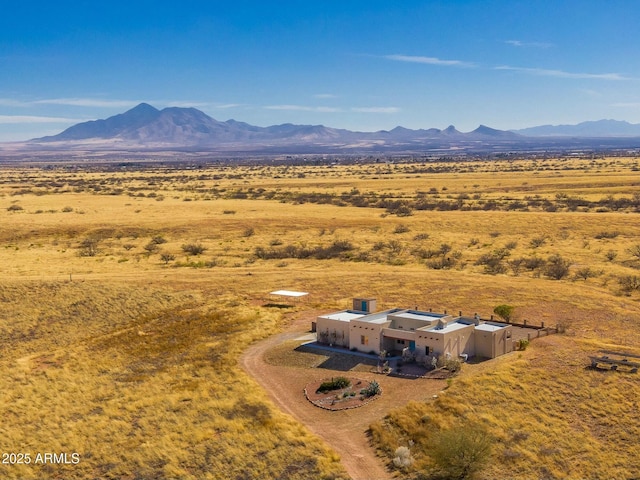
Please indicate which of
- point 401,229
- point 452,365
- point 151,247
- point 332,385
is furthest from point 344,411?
point 401,229

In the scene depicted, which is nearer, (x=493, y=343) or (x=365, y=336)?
(x=493, y=343)

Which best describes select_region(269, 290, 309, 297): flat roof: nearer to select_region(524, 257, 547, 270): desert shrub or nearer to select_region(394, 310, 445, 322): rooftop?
select_region(394, 310, 445, 322): rooftop

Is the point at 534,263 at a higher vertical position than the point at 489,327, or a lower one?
lower

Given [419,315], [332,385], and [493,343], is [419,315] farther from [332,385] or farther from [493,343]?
[332,385]

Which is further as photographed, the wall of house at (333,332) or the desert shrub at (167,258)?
the desert shrub at (167,258)

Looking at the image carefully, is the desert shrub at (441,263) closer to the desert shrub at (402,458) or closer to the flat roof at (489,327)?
the flat roof at (489,327)

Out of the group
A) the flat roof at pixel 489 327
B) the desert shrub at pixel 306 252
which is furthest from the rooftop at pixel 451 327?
the desert shrub at pixel 306 252

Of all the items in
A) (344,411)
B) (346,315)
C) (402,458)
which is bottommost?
(402,458)
